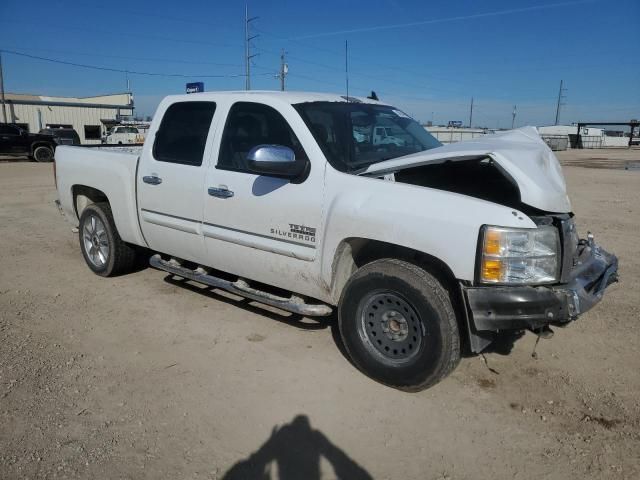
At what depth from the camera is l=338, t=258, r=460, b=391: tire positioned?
3.14 m

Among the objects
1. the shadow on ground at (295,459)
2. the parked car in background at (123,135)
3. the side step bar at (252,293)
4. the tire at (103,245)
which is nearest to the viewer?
the shadow on ground at (295,459)

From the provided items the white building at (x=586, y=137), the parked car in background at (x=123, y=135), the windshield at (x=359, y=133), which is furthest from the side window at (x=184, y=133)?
the white building at (x=586, y=137)

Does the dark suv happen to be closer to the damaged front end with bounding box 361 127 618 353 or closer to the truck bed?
the truck bed

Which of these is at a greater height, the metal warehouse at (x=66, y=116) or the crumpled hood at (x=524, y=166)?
the metal warehouse at (x=66, y=116)

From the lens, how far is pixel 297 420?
10.2ft

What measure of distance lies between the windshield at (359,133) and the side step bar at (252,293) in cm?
106

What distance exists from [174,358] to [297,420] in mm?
1261

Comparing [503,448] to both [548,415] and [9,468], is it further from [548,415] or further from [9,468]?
[9,468]

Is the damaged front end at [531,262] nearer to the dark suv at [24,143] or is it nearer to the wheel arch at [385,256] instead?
the wheel arch at [385,256]

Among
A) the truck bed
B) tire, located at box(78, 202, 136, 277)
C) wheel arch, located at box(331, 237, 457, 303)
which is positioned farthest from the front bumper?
tire, located at box(78, 202, 136, 277)

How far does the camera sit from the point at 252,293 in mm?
4172

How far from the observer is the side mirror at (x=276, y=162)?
11.2ft

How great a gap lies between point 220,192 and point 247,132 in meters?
0.55

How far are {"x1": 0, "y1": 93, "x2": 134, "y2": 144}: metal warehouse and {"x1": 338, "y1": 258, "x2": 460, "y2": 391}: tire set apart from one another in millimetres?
40719
